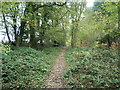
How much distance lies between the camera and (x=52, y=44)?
427 inches

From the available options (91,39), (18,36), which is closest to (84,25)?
(91,39)

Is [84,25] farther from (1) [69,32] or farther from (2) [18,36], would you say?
(2) [18,36]

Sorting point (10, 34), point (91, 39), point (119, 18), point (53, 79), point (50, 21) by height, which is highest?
point (50, 21)

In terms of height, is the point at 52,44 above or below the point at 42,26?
below

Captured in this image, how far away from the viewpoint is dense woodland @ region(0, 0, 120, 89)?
3.71 metres

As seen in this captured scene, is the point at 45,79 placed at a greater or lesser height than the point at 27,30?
lesser

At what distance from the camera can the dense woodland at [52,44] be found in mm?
3713

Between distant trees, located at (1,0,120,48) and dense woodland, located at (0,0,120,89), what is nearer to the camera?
dense woodland, located at (0,0,120,89)

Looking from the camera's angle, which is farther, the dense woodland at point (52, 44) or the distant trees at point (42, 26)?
the distant trees at point (42, 26)

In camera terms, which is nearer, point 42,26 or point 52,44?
point 42,26

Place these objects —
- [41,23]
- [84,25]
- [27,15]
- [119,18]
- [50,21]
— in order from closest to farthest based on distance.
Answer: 1. [119,18]
2. [27,15]
3. [41,23]
4. [50,21]
5. [84,25]

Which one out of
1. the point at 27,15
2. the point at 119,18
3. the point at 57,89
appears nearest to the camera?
the point at 57,89

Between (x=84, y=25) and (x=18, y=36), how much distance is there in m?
8.12

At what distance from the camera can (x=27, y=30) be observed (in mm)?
8883
